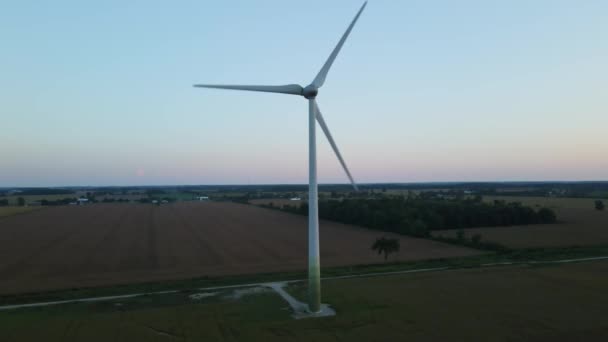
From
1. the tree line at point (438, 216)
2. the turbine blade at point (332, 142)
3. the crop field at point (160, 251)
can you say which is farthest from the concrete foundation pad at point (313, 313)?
the tree line at point (438, 216)

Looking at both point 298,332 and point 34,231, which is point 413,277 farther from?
point 34,231

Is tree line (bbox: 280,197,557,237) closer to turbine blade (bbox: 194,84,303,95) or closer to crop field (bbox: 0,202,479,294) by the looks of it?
crop field (bbox: 0,202,479,294)

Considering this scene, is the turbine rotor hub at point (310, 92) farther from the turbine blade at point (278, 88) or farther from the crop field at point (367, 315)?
the crop field at point (367, 315)

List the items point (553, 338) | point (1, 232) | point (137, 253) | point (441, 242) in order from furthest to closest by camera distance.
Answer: point (1, 232) < point (441, 242) < point (137, 253) < point (553, 338)

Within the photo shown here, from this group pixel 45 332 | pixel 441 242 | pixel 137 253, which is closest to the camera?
pixel 45 332

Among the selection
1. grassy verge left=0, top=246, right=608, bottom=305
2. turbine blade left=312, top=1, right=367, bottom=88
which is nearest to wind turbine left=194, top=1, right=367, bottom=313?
turbine blade left=312, top=1, right=367, bottom=88

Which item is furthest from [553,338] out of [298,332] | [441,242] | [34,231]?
[34,231]
